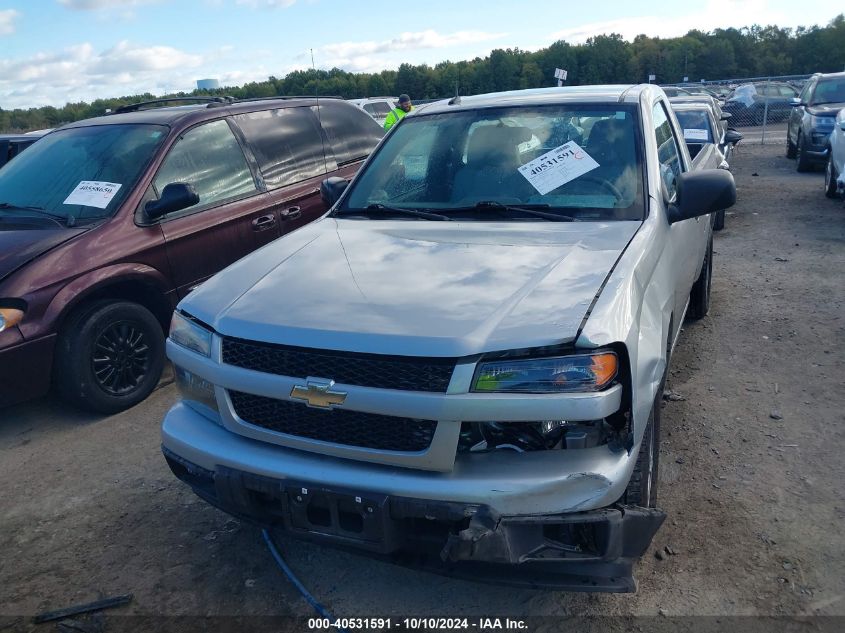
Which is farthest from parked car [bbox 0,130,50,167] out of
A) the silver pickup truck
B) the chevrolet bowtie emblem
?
the chevrolet bowtie emblem

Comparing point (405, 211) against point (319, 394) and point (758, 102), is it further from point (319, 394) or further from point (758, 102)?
point (758, 102)

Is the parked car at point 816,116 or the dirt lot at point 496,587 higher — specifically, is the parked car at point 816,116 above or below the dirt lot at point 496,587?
above

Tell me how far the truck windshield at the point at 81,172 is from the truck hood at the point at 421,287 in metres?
1.99

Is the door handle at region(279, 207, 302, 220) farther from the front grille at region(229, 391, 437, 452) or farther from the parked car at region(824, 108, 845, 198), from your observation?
A: the parked car at region(824, 108, 845, 198)

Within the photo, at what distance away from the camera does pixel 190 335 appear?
2.78m

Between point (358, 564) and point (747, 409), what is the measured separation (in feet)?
8.13

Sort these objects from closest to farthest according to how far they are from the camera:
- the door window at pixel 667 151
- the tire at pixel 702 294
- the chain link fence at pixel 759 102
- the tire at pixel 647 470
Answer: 1. the tire at pixel 647 470
2. the door window at pixel 667 151
3. the tire at pixel 702 294
4. the chain link fence at pixel 759 102

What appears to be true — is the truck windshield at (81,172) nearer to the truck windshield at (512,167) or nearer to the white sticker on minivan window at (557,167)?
the truck windshield at (512,167)

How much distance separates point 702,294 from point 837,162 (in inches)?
216

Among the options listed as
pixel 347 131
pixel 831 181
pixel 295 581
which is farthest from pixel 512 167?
pixel 831 181

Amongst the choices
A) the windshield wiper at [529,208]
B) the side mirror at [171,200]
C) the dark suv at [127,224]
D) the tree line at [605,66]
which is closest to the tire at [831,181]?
the dark suv at [127,224]

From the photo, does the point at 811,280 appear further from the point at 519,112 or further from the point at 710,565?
the point at 710,565

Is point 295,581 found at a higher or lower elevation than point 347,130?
lower

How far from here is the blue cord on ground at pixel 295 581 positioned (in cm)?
267
